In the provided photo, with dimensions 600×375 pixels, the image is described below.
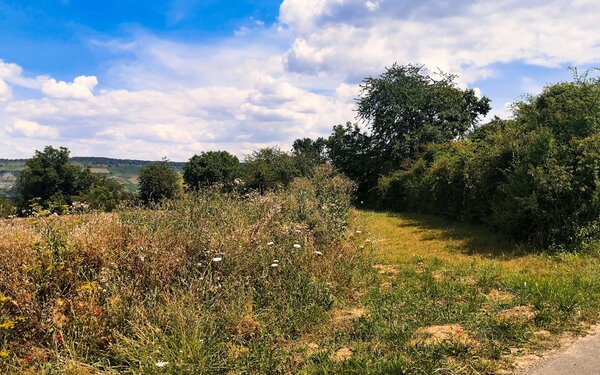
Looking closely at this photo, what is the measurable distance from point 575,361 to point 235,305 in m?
3.45

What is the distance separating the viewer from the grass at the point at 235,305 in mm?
3824

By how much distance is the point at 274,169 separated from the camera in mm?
32938

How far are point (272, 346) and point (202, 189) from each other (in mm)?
4770

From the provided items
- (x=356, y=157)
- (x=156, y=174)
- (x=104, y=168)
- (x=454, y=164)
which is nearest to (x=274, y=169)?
(x=356, y=157)

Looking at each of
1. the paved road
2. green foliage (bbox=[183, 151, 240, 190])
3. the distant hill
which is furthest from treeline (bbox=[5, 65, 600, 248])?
the distant hill

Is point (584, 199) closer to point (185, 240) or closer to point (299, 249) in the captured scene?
point (299, 249)

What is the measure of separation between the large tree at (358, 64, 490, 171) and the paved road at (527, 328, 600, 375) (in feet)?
74.8

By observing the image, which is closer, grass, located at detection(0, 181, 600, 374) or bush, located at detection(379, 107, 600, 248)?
grass, located at detection(0, 181, 600, 374)

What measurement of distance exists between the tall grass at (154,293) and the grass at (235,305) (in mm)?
16

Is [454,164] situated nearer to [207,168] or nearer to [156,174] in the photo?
[156,174]

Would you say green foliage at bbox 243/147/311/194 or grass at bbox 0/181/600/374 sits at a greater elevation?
green foliage at bbox 243/147/311/194

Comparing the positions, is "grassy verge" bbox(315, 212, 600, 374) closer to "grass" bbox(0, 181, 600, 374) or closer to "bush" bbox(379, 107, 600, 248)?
"grass" bbox(0, 181, 600, 374)

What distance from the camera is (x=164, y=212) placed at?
6.41m

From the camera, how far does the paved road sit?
142 inches
